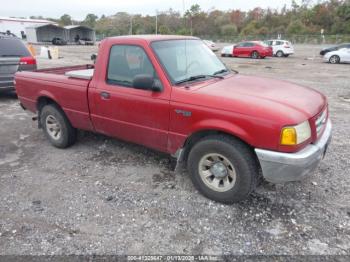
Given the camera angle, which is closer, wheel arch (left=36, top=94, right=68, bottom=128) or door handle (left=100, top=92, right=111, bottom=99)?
door handle (left=100, top=92, right=111, bottom=99)

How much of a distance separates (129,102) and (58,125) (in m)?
1.80

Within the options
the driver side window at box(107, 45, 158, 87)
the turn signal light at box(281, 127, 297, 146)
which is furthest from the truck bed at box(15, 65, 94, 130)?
the turn signal light at box(281, 127, 297, 146)

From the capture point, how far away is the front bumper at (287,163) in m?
2.86

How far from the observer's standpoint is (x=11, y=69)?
7828mm

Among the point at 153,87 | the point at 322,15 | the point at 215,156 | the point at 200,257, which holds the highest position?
the point at 322,15

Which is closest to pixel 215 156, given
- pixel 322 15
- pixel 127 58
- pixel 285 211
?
Result: pixel 285 211

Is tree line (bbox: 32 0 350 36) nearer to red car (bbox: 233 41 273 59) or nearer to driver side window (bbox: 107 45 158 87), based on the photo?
red car (bbox: 233 41 273 59)

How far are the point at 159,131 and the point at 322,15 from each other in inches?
3010

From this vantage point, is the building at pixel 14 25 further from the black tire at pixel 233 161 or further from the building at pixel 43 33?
the black tire at pixel 233 161

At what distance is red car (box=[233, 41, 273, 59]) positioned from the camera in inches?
965

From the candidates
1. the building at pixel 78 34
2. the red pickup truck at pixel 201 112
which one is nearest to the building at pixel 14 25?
the building at pixel 78 34

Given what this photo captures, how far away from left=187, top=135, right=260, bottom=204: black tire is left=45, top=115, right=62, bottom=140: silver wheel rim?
8.69 feet

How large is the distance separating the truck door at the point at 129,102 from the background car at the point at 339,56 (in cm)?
2098

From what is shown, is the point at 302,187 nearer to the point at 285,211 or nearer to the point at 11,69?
the point at 285,211
